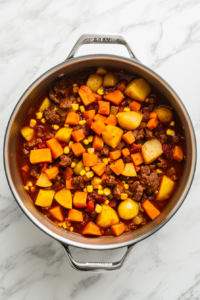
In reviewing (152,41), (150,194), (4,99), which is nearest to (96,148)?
(150,194)

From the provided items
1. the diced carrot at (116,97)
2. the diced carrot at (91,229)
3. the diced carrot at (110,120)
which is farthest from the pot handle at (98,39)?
the diced carrot at (91,229)

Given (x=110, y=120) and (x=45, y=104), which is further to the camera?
(x=45, y=104)

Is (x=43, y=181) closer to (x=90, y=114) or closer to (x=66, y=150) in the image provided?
(x=66, y=150)

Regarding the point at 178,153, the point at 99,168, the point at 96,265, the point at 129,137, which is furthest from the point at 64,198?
the point at 178,153

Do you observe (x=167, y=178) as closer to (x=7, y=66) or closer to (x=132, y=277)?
(x=132, y=277)

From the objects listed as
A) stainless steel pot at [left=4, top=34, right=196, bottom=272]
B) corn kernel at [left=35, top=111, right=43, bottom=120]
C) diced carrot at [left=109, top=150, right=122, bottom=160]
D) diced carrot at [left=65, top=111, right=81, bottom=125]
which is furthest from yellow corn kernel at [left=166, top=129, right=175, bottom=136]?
corn kernel at [left=35, top=111, right=43, bottom=120]

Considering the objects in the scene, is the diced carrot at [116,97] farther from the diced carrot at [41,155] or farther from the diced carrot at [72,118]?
the diced carrot at [41,155]
